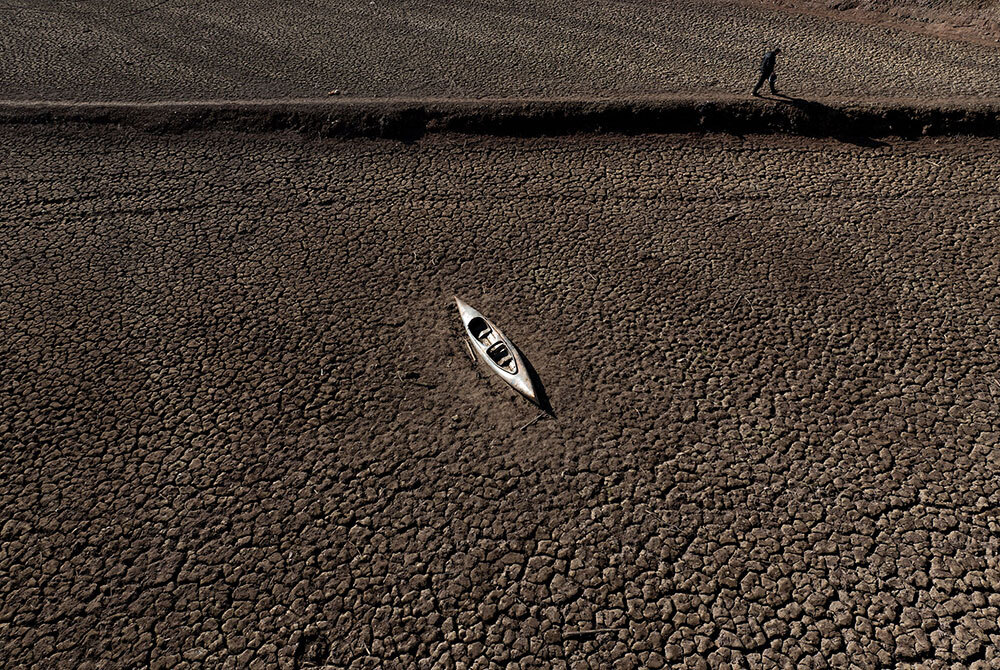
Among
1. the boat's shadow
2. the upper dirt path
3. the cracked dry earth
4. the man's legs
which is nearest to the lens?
the cracked dry earth

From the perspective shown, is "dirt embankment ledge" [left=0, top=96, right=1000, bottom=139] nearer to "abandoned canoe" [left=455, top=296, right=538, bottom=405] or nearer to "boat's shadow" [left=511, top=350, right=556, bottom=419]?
"abandoned canoe" [left=455, top=296, right=538, bottom=405]

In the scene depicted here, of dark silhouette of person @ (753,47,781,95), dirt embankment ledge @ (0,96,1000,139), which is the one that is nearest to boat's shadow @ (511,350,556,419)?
dirt embankment ledge @ (0,96,1000,139)

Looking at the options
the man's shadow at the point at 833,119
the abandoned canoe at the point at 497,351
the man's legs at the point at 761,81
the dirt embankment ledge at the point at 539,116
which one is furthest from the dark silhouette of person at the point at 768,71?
the abandoned canoe at the point at 497,351

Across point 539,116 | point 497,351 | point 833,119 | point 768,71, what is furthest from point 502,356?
point 833,119

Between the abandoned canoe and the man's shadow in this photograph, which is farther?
the man's shadow

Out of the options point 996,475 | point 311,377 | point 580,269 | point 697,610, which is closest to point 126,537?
point 311,377

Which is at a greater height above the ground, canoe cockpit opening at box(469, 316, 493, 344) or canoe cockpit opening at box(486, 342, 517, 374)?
canoe cockpit opening at box(469, 316, 493, 344)

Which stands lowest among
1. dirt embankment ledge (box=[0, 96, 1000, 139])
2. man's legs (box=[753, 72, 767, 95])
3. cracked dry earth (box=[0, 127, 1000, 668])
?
cracked dry earth (box=[0, 127, 1000, 668])
